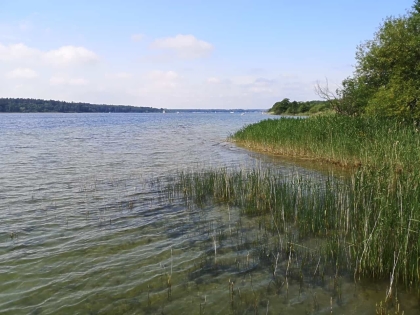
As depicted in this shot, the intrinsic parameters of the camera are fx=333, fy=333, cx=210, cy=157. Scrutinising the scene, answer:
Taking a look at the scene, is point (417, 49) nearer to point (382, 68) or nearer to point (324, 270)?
point (382, 68)

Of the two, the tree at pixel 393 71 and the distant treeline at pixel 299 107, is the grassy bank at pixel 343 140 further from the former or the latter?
the distant treeline at pixel 299 107

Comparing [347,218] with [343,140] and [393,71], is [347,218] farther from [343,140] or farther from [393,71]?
[393,71]

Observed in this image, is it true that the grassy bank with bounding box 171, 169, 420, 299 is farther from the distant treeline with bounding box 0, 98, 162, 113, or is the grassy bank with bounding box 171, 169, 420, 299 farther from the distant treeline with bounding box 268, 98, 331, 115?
the distant treeline with bounding box 0, 98, 162, 113

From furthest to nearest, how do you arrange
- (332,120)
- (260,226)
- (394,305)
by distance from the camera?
(332,120) → (260,226) → (394,305)

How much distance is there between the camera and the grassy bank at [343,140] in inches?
481

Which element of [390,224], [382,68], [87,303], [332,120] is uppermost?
[382,68]

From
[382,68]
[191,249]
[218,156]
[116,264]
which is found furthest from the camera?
[382,68]

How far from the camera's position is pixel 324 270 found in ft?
18.3

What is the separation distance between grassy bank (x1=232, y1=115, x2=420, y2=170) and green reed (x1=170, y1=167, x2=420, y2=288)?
3703mm

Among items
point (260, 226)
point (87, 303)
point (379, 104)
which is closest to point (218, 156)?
point (379, 104)

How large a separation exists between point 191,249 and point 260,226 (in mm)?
1940

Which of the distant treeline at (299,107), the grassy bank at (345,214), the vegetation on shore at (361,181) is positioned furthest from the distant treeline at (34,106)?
the grassy bank at (345,214)

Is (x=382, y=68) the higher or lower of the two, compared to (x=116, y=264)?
higher

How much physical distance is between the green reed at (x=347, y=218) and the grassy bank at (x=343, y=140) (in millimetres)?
3703
